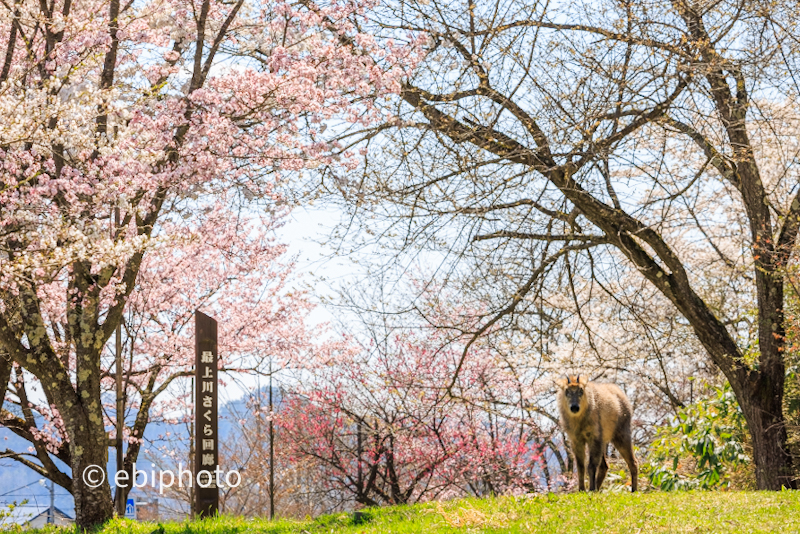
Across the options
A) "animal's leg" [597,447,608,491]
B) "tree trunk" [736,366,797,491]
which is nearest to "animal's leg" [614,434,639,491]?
"animal's leg" [597,447,608,491]

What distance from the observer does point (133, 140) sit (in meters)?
9.10

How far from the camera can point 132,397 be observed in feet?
49.8

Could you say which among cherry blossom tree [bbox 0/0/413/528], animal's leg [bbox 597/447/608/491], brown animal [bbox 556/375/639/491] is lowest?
animal's leg [bbox 597/447/608/491]

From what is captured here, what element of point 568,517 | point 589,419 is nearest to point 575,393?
point 589,419

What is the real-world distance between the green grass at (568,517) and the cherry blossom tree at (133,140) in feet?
7.36

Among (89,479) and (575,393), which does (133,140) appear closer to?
(89,479)

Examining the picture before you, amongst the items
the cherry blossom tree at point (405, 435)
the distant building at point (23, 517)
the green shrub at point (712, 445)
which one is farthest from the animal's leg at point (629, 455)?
the distant building at point (23, 517)

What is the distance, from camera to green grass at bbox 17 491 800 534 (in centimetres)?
573

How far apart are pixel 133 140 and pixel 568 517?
6.53 metres

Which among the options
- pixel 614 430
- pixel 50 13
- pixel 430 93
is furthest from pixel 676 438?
pixel 50 13

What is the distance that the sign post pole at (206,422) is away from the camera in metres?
8.40

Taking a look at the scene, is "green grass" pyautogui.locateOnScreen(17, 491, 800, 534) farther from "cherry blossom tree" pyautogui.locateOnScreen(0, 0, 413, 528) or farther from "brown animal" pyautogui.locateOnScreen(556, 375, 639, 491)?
"cherry blossom tree" pyautogui.locateOnScreen(0, 0, 413, 528)

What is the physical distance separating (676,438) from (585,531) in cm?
715

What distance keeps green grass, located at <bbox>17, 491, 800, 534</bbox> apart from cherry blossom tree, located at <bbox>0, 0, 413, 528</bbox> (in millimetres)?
2242
